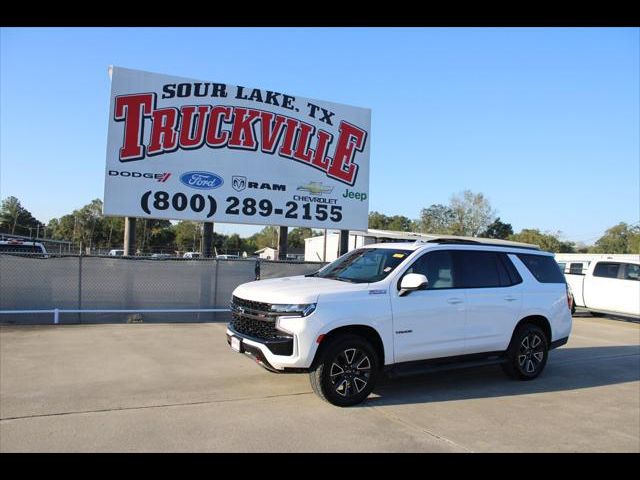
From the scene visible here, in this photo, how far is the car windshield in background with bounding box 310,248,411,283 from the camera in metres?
6.85

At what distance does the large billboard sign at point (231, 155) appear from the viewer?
13.2 meters

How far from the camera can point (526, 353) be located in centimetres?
782

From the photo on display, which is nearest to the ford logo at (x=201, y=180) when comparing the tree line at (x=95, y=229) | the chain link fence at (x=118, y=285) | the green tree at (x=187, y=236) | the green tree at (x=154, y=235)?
the chain link fence at (x=118, y=285)

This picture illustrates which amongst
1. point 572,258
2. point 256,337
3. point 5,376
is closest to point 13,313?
point 5,376

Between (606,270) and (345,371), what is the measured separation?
522 inches

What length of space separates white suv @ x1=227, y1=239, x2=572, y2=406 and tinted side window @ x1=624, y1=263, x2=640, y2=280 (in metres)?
8.86

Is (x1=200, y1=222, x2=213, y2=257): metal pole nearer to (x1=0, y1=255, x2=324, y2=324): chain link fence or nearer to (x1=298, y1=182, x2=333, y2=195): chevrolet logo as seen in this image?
(x1=0, y1=255, x2=324, y2=324): chain link fence

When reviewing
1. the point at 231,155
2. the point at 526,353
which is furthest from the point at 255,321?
the point at 231,155

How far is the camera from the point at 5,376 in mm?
6945

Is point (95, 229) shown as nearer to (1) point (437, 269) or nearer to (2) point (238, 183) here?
(2) point (238, 183)

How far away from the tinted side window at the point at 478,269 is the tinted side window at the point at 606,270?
1046 cm
